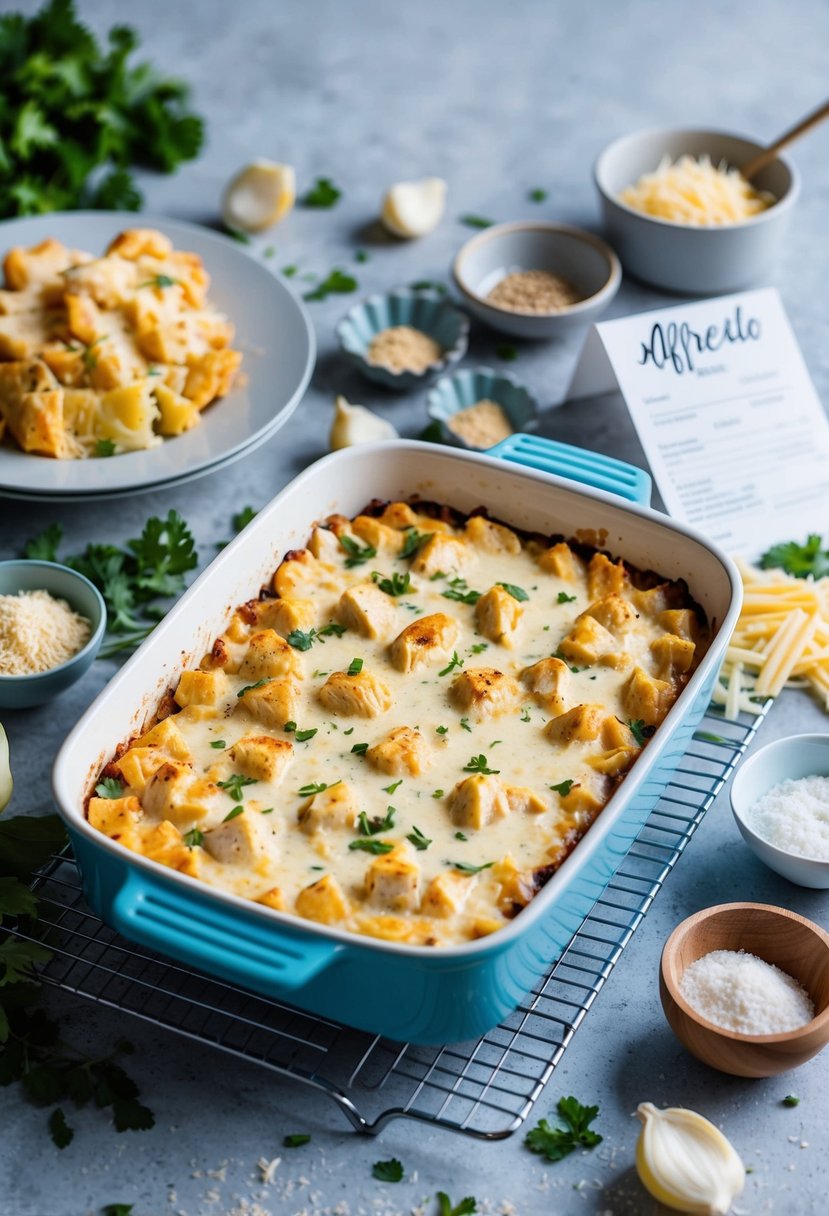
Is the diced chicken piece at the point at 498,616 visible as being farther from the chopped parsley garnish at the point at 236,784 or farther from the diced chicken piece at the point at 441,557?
the chopped parsley garnish at the point at 236,784

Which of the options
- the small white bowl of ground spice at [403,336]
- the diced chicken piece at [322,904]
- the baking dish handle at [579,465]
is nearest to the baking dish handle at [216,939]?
the diced chicken piece at [322,904]

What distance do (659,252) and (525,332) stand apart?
0.61 m

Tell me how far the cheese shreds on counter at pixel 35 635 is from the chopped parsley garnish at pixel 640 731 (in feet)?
4.55

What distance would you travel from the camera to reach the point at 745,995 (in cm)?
262

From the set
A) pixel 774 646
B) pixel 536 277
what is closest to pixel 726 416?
pixel 774 646

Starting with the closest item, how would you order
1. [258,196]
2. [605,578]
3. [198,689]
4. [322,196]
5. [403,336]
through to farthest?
1. [198,689]
2. [605,578]
3. [403,336]
4. [258,196]
5. [322,196]

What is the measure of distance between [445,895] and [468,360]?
2624 mm

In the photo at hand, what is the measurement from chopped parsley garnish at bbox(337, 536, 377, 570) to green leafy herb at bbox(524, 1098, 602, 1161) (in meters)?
1.33

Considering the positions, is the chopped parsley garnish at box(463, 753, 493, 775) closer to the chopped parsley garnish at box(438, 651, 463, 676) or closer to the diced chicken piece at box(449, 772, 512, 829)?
the diced chicken piece at box(449, 772, 512, 829)

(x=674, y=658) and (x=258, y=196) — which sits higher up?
(x=674, y=658)

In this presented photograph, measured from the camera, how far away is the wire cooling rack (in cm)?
258

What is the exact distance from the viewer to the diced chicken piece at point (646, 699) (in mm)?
2924

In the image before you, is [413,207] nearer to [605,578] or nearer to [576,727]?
[605,578]

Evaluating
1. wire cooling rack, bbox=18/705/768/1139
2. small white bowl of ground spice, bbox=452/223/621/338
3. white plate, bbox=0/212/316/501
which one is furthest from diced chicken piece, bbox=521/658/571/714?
small white bowl of ground spice, bbox=452/223/621/338
